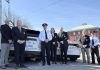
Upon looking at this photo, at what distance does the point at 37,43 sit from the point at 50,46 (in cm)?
99

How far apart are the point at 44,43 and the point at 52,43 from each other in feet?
2.43

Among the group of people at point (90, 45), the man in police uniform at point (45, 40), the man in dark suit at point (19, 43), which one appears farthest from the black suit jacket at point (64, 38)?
the man in dark suit at point (19, 43)

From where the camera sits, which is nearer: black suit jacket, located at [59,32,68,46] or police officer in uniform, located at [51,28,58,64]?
police officer in uniform, located at [51,28,58,64]

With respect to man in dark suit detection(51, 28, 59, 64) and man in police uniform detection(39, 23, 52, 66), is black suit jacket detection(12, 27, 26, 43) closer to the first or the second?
man in police uniform detection(39, 23, 52, 66)

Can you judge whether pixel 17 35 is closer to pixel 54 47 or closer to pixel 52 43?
pixel 52 43

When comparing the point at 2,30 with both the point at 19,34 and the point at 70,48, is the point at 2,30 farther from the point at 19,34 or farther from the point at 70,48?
the point at 70,48

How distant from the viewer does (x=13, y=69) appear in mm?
12273

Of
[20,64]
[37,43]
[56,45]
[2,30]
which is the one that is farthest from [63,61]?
[2,30]

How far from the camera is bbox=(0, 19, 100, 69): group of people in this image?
42.0 ft

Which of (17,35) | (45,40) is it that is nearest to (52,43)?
(45,40)

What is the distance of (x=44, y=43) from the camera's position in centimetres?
1423

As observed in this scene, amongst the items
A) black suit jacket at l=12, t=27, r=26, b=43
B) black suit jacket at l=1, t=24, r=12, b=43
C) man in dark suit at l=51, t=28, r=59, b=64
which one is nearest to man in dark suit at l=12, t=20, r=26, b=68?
black suit jacket at l=12, t=27, r=26, b=43

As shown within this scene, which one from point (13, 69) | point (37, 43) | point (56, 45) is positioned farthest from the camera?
point (56, 45)

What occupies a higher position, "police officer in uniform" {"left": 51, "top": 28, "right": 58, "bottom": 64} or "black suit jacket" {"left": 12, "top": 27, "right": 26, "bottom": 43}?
"black suit jacket" {"left": 12, "top": 27, "right": 26, "bottom": 43}
